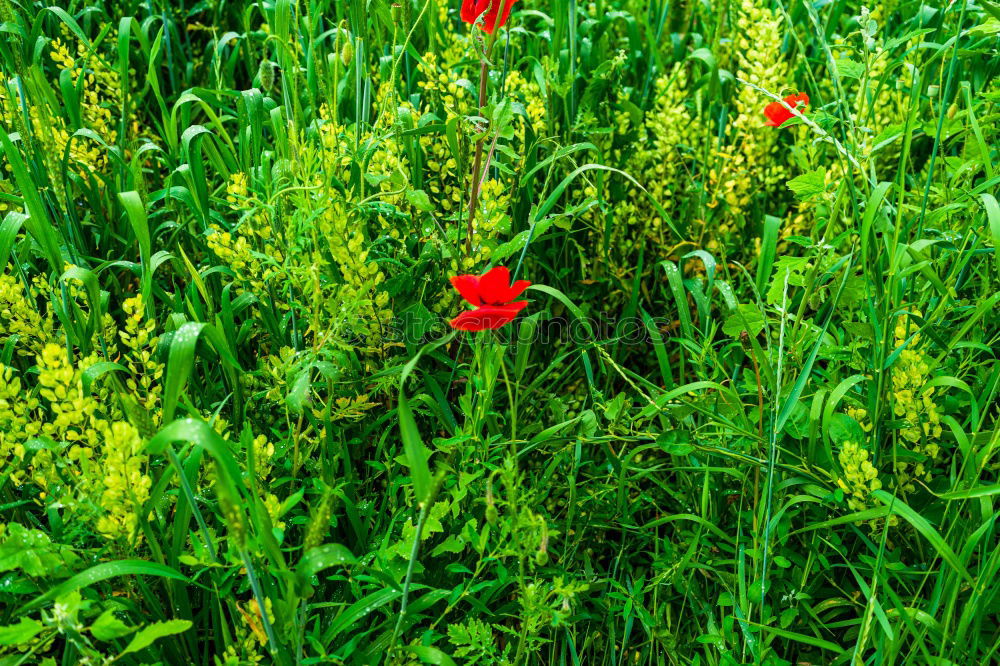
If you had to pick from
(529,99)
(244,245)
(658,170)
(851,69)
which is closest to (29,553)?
(244,245)

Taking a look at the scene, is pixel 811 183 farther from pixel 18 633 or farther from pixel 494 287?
pixel 18 633

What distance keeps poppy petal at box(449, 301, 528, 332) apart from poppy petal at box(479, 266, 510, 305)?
14 mm

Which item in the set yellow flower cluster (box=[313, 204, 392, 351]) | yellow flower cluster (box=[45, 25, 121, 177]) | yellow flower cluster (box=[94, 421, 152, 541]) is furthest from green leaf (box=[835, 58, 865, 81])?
yellow flower cluster (box=[45, 25, 121, 177])

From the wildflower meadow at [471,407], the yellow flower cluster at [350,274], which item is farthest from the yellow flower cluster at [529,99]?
the yellow flower cluster at [350,274]

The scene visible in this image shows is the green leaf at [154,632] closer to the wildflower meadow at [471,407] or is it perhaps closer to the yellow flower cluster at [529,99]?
the wildflower meadow at [471,407]

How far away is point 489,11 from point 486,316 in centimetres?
62

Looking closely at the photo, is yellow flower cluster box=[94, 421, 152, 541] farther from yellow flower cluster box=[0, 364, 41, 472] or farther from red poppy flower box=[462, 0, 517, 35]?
red poppy flower box=[462, 0, 517, 35]

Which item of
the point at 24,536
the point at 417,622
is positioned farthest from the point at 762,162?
the point at 24,536

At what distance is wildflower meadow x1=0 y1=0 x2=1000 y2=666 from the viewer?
1.22 metres

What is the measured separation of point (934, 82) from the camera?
2285 millimetres

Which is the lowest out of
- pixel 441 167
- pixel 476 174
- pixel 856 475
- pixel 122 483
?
pixel 856 475

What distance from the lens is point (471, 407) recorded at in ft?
4.45

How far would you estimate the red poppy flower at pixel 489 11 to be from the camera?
4.74 feet

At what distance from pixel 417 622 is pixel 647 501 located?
0.52m
